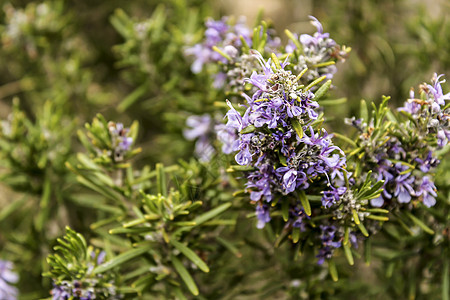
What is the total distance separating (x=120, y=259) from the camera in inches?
66.4

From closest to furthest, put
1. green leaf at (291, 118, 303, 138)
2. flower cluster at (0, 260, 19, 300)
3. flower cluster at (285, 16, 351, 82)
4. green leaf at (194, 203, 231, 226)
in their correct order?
green leaf at (291, 118, 303, 138) < flower cluster at (285, 16, 351, 82) < green leaf at (194, 203, 231, 226) < flower cluster at (0, 260, 19, 300)

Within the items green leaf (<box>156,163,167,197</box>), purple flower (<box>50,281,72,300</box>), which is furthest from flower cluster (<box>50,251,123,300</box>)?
green leaf (<box>156,163,167,197</box>)

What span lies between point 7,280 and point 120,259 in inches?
35.0

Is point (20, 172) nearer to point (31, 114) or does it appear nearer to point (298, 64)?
point (31, 114)

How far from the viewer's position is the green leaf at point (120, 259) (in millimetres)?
1663

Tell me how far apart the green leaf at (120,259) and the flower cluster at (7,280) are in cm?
75

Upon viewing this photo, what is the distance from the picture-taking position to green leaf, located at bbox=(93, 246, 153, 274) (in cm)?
166

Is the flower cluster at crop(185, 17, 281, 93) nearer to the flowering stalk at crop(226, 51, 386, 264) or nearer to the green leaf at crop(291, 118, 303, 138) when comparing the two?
the flowering stalk at crop(226, 51, 386, 264)

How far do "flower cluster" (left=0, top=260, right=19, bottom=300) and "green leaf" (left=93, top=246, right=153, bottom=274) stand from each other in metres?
0.75

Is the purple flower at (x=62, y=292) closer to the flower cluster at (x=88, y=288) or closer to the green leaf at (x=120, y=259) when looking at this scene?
the flower cluster at (x=88, y=288)

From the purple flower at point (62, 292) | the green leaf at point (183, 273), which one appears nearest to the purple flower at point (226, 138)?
the green leaf at point (183, 273)

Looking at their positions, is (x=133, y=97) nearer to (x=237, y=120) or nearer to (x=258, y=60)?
(x=258, y=60)

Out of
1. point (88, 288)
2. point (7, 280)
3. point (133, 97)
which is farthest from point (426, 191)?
point (7, 280)

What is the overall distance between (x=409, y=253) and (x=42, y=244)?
1837 mm
